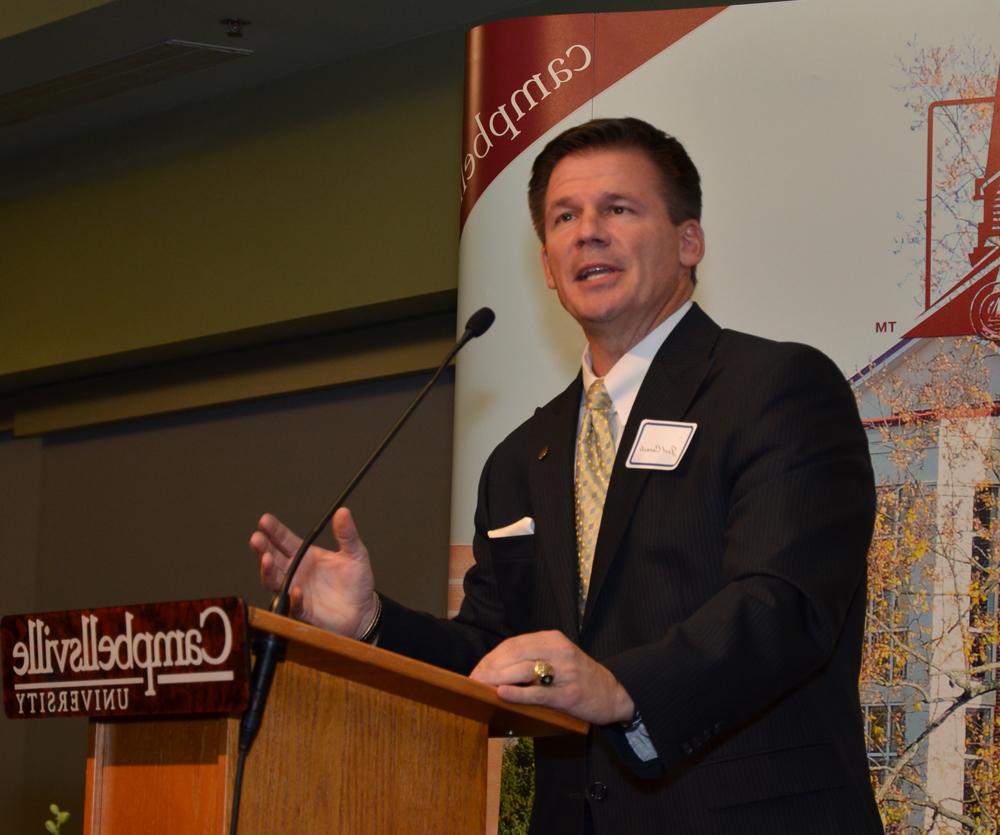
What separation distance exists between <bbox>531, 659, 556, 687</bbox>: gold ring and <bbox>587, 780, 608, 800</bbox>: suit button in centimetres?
39

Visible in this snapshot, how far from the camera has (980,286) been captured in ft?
9.68

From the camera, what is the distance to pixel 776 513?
1843 mm

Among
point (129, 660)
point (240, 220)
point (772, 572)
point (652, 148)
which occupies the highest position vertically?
point (240, 220)

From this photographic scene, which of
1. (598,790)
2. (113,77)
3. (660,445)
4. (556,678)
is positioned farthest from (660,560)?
(113,77)

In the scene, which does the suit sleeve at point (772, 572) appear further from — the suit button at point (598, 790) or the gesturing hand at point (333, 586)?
the gesturing hand at point (333, 586)

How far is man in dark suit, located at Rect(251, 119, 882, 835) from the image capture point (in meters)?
1.72

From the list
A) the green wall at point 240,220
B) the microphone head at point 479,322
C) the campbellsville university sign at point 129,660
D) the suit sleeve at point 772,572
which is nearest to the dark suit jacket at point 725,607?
the suit sleeve at point 772,572

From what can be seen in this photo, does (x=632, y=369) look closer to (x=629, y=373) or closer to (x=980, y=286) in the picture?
(x=629, y=373)

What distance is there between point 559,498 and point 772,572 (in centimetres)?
44

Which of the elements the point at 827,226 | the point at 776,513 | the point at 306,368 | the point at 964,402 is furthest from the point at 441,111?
the point at 776,513

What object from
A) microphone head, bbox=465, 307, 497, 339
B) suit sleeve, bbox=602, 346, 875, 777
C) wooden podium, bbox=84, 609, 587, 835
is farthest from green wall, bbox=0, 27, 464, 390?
wooden podium, bbox=84, 609, 587, 835

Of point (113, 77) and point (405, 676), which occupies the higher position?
point (113, 77)

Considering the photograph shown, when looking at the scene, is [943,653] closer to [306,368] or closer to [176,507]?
[306,368]

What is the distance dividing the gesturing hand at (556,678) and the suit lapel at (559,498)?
368mm
